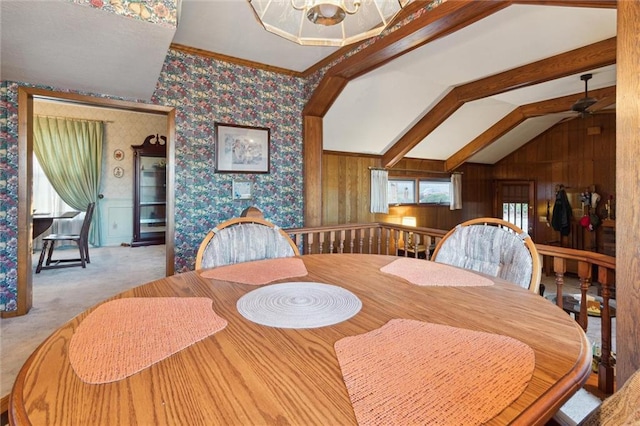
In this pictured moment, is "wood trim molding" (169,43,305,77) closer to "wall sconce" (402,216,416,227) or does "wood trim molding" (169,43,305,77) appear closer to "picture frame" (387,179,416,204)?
"picture frame" (387,179,416,204)

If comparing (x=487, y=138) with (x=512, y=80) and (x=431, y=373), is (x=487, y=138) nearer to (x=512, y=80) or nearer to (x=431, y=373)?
(x=512, y=80)

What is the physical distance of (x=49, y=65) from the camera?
2.31 meters

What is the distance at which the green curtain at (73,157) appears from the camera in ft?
18.7

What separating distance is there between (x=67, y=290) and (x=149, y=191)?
3.18 metres

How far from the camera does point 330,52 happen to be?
338cm

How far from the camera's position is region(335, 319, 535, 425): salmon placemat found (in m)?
0.51

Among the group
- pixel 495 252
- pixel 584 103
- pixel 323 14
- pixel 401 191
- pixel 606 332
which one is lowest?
pixel 606 332

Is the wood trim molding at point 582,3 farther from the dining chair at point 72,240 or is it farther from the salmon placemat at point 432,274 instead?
the dining chair at point 72,240

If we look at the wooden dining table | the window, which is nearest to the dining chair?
the wooden dining table

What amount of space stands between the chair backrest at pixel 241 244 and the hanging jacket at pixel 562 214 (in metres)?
7.03

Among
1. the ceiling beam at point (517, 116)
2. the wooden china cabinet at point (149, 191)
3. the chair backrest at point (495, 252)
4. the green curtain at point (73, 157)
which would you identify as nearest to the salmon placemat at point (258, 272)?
the chair backrest at point (495, 252)

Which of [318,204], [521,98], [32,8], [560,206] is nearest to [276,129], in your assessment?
[318,204]

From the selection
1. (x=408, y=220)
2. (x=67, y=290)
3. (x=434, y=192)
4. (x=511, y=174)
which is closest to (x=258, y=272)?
(x=67, y=290)

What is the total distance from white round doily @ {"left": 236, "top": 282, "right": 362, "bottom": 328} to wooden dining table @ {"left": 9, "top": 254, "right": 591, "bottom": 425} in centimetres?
3
